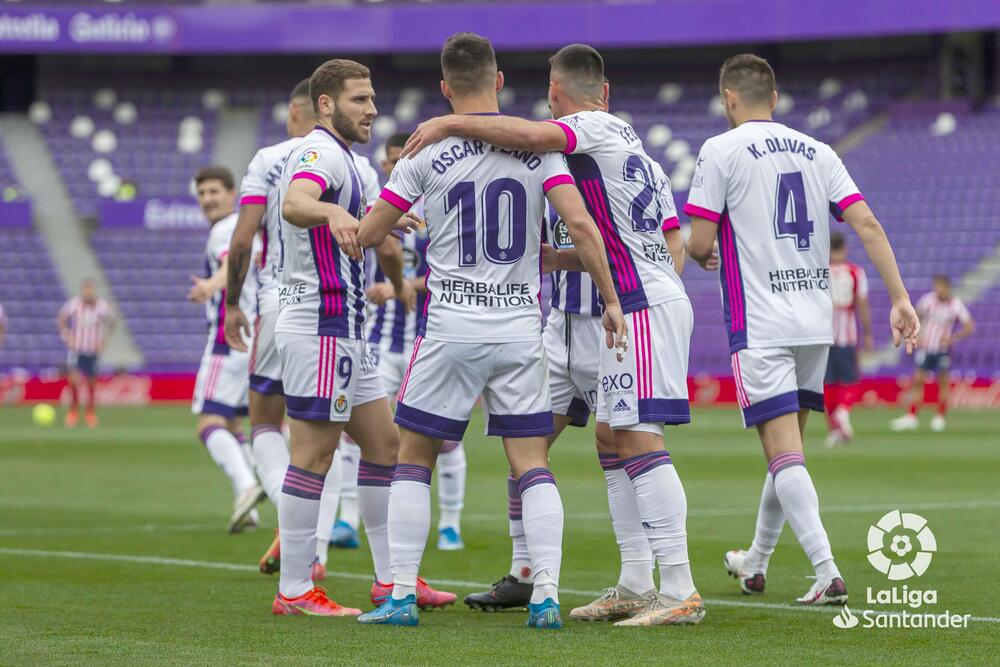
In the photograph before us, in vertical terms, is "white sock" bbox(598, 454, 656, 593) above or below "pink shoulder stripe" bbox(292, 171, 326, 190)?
below

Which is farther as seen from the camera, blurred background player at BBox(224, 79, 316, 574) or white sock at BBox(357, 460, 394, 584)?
blurred background player at BBox(224, 79, 316, 574)

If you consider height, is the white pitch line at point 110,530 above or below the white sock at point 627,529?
below

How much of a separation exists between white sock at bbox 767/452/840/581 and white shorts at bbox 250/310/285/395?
8.50 feet

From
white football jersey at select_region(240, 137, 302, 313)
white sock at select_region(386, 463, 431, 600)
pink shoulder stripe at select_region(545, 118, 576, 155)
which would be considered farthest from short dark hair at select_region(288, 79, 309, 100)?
white sock at select_region(386, 463, 431, 600)

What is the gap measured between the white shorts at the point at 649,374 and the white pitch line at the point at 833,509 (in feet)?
15.1

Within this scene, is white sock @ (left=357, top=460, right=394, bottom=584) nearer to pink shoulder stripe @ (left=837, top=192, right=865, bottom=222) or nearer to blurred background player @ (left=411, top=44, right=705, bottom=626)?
blurred background player @ (left=411, top=44, right=705, bottom=626)

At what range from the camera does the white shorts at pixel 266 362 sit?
7.80 m

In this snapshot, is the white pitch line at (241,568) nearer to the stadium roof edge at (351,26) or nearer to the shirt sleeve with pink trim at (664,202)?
the shirt sleeve with pink trim at (664,202)

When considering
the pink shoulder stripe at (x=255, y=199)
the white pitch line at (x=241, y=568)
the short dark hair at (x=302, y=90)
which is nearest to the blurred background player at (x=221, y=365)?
the white pitch line at (x=241, y=568)

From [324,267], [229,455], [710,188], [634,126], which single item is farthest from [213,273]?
[634,126]

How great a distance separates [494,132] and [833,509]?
5.96 m

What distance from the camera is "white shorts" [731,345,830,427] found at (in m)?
6.70

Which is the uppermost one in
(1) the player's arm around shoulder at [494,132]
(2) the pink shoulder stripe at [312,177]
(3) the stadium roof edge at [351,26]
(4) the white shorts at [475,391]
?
(3) the stadium roof edge at [351,26]

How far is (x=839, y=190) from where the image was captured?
22.3 ft
